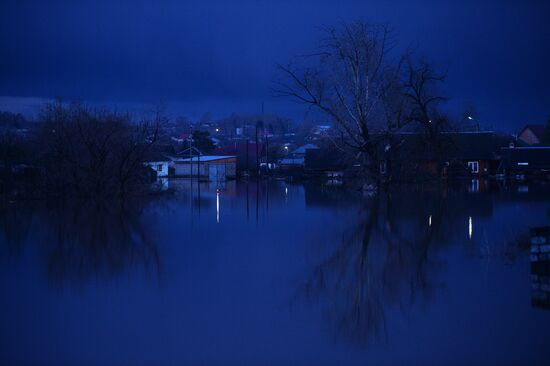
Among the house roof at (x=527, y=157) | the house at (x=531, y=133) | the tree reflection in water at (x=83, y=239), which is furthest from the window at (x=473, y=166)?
the house at (x=531, y=133)

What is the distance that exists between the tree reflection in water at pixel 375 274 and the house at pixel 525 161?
163 feet

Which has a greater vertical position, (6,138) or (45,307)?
(6,138)

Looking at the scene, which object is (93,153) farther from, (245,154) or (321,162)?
(245,154)

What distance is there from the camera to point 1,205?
2905cm

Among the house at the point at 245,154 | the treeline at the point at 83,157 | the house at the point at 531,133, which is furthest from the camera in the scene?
the house at the point at 531,133

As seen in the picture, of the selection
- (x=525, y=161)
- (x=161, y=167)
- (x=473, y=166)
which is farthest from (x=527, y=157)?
(x=161, y=167)

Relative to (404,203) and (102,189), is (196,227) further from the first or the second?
(102,189)

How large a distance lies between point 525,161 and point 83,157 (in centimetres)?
4923

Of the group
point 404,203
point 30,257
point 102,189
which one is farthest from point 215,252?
point 102,189

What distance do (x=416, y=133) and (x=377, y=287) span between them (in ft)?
137

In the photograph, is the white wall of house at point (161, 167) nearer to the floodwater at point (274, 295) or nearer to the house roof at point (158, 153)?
the house roof at point (158, 153)

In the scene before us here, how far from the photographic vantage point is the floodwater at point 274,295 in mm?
7289

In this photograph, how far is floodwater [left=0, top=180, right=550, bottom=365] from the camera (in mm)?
7289

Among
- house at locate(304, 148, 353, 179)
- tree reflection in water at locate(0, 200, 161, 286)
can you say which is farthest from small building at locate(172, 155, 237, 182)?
tree reflection in water at locate(0, 200, 161, 286)
